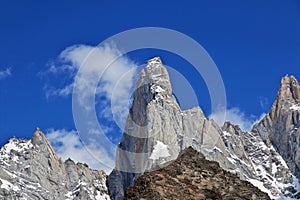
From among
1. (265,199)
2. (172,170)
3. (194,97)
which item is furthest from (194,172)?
(194,97)

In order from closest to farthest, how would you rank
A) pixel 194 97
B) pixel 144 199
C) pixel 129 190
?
pixel 144 199 < pixel 129 190 < pixel 194 97

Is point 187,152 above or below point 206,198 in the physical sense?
above

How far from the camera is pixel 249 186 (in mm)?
67188

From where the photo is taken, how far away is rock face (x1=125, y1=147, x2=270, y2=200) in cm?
6084

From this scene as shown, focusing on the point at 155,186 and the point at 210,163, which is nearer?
the point at 155,186

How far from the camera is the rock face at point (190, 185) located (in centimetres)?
6084

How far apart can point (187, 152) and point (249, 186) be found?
9.48 metres

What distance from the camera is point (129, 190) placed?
2532 inches

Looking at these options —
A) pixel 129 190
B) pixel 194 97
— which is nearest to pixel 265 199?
pixel 129 190

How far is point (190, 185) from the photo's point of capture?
63031 millimetres

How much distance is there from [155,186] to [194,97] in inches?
1333

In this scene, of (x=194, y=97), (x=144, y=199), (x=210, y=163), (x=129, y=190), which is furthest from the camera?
(x=194, y=97)

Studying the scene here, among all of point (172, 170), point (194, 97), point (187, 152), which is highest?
point (194, 97)

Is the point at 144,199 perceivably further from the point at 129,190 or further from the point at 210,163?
the point at 210,163
